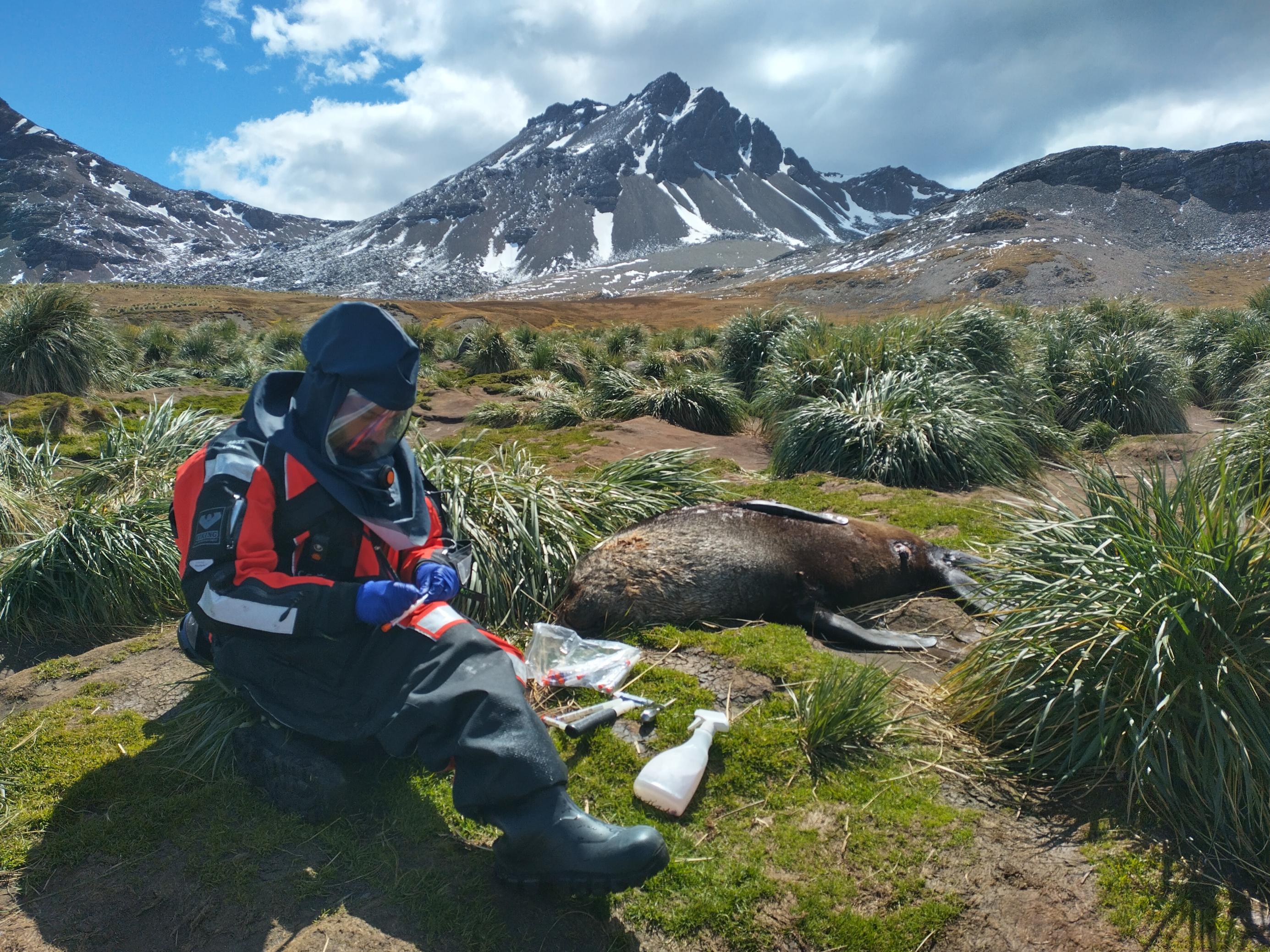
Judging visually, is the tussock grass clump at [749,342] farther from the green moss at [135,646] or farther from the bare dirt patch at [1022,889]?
the bare dirt patch at [1022,889]

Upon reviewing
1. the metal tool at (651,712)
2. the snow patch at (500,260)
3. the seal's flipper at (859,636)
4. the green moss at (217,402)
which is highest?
the snow patch at (500,260)

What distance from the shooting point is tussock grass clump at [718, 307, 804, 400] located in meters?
13.1

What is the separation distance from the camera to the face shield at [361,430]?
9.20ft

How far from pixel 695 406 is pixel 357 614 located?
29.5 ft

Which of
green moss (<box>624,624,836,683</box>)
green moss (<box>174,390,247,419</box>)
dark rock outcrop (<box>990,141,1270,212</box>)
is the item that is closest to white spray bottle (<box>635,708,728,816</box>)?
green moss (<box>624,624,836,683</box>)

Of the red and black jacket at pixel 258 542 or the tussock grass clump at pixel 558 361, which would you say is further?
the tussock grass clump at pixel 558 361

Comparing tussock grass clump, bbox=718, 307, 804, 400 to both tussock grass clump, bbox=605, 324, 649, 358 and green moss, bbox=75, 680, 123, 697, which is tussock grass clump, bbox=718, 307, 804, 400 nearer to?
tussock grass clump, bbox=605, 324, 649, 358

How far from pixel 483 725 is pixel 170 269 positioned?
728 feet

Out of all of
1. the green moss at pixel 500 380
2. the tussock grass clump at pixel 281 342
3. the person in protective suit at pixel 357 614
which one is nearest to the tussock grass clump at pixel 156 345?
the tussock grass clump at pixel 281 342

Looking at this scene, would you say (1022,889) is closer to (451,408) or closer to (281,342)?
(451,408)

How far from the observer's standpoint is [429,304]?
6088cm

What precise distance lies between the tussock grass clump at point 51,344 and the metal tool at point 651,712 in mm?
9286

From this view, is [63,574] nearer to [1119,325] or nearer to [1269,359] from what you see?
[1269,359]

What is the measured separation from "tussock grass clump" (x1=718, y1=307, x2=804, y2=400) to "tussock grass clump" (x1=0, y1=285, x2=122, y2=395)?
31.5ft
